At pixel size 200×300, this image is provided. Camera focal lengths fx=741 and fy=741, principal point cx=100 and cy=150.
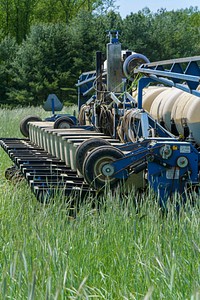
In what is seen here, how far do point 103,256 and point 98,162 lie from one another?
9.56 feet

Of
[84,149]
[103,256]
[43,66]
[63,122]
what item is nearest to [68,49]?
[43,66]

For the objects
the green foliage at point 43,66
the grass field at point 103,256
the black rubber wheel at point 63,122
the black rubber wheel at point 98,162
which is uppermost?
the green foliage at point 43,66

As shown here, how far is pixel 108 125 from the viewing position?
10.9 metres

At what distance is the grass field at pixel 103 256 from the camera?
346 centimetres

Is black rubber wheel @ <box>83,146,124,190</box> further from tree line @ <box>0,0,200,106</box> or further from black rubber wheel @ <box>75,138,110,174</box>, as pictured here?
tree line @ <box>0,0,200,106</box>

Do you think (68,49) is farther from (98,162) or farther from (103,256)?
(103,256)

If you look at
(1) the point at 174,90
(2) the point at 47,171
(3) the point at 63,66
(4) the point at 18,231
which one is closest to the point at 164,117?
(1) the point at 174,90

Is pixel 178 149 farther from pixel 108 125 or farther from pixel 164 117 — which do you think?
pixel 108 125

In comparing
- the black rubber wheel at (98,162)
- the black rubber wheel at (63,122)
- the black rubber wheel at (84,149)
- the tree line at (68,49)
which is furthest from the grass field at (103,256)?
the tree line at (68,49)

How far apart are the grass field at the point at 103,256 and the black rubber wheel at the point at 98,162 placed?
147 centimetres

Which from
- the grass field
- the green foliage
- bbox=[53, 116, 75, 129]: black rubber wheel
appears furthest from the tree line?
the grass field

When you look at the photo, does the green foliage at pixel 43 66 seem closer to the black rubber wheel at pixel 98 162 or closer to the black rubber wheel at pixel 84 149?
the black rubber wheel at pixel 84 149

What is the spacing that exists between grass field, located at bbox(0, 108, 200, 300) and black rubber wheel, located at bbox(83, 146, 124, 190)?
1.47 metres

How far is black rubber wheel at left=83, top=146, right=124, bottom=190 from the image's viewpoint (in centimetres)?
728
